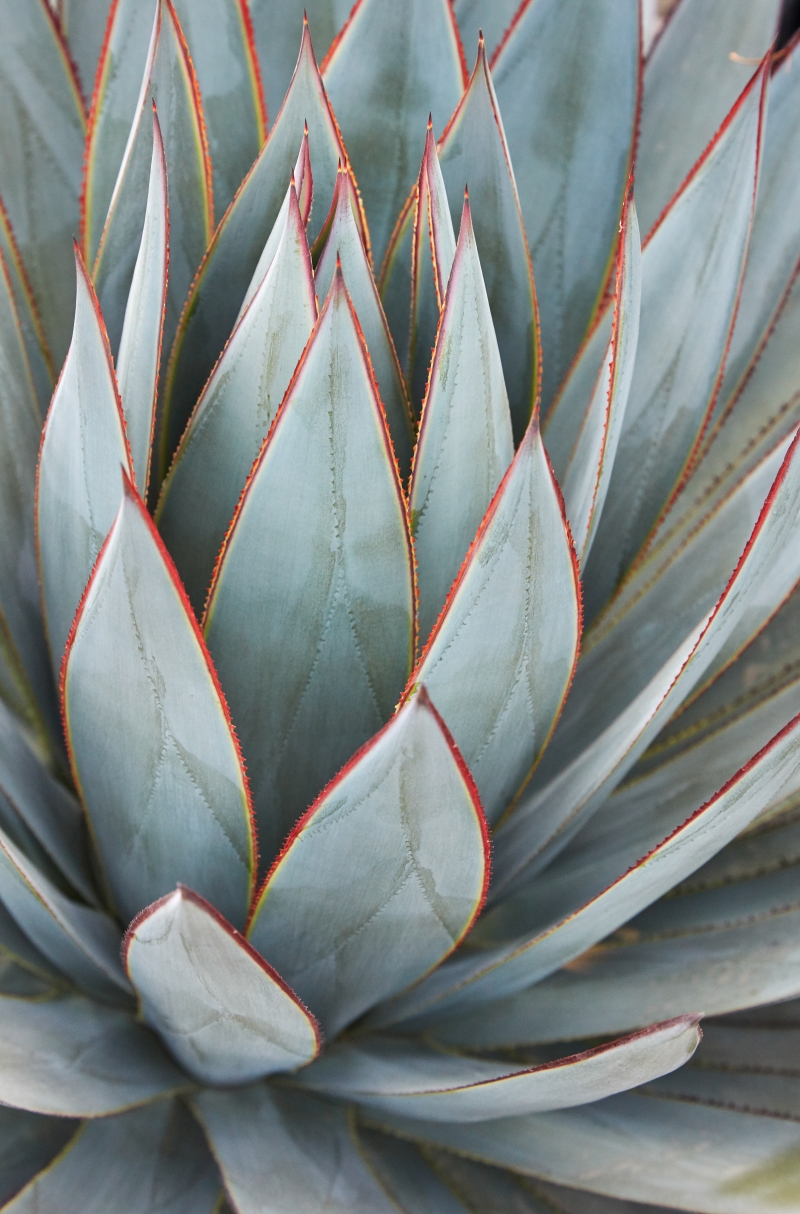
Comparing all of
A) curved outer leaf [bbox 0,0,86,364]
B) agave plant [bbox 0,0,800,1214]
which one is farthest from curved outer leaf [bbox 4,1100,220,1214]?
curved outer leaf [bbox 0,0,86,364]

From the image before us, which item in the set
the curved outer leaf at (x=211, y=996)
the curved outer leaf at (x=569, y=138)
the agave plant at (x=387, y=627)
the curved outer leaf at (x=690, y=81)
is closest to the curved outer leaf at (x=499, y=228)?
the agave plant at (x=387, y=627)

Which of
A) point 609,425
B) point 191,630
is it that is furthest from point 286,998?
point 609,425

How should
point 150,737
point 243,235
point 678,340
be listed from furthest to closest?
point 678,340 < point 243,235 < point 150,737

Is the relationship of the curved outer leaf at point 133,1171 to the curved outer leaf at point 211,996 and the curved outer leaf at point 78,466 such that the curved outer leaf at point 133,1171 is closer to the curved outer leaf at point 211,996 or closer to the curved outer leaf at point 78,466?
the curved outer leaf at point 211,996

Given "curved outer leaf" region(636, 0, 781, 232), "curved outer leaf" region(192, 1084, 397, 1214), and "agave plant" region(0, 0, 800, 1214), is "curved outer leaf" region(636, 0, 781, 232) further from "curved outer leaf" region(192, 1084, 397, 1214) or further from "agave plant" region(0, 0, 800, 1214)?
"curved outer leaf" region(192, 1084, 397, 1214)

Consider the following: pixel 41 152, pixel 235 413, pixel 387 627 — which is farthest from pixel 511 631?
pixel 41 152

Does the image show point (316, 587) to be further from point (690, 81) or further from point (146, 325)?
point (690, 81)
